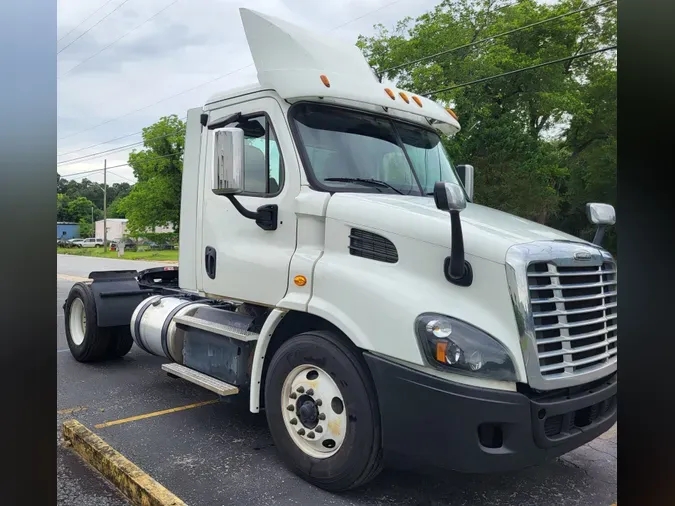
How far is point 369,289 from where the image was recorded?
3.24m

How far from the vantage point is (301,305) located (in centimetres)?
360

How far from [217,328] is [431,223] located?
6.81ft

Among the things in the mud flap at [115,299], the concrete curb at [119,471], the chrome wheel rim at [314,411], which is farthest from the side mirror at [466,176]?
the mud flap at [115,299]

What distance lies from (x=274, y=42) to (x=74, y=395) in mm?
4008

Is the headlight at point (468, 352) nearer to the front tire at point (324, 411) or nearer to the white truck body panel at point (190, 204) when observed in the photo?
the front tire at point (324, 411)

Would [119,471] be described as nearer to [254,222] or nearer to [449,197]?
[254,222]

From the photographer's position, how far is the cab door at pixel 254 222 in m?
3.90

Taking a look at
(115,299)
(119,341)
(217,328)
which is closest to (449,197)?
(217,328)

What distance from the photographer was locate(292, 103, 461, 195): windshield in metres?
3.87

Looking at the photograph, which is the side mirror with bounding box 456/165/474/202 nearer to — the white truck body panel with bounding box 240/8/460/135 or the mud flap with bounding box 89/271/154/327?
the white truck body panel with bounding box 240/8/460/135

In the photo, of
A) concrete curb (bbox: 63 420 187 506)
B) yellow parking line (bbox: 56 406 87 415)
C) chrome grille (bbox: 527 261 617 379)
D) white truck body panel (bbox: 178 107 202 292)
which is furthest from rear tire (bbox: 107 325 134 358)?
chrome grille (bbox: 527 261 617 379)
